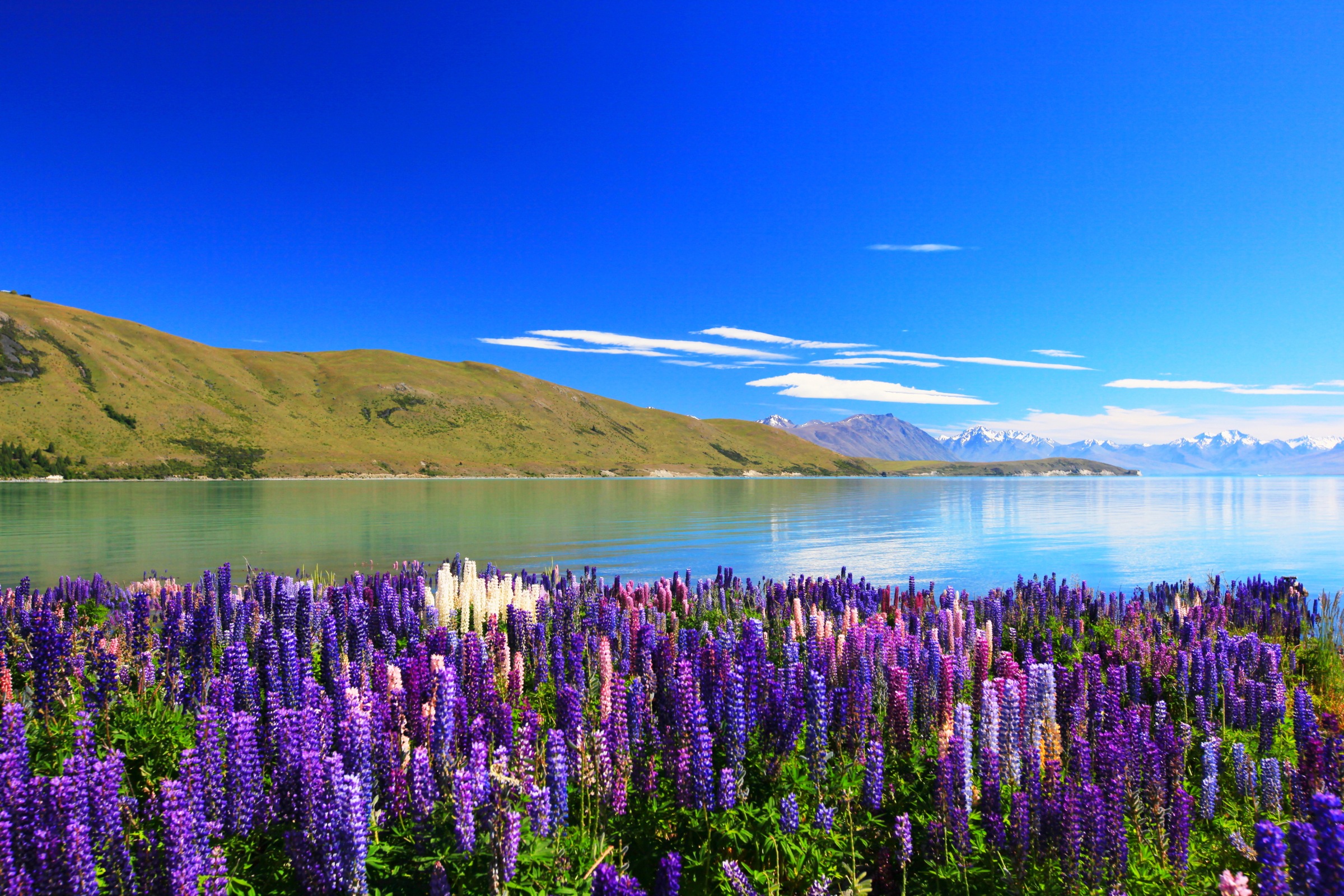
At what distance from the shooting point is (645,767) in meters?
5.49

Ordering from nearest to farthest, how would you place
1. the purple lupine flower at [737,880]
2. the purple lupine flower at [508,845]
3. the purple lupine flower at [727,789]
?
1. the purple lupine flower at [508,845]
2. the purple lupine flower at [737,880]
3. the purple lupine flower at [727,789]

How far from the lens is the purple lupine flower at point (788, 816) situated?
15.8ft

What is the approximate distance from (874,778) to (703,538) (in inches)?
1372

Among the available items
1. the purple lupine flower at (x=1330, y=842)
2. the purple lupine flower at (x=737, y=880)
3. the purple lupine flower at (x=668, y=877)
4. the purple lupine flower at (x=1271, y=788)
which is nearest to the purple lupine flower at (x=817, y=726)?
the purple lupine flower at (x=737, y=880)

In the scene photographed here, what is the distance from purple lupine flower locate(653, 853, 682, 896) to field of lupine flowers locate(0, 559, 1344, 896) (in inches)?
0.5

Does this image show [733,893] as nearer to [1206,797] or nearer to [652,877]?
[652,877]

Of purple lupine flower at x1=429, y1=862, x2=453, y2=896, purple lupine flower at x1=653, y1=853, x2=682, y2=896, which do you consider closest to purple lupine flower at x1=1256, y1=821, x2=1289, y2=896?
purple lupine flower at x1=653, y1=853, x2=682, y2=896

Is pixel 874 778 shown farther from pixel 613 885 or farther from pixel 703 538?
pixel 703 538

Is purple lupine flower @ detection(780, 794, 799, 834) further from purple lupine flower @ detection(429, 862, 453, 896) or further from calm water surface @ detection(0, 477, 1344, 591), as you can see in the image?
calm water surface @ detection(0, 477, 1344, 591)

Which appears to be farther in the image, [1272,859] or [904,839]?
[904,839]

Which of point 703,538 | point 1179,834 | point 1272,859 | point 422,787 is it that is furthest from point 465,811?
point 703,538

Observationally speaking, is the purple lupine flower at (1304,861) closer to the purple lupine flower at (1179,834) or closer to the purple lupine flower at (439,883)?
the purple lupine flower at (1179,834)

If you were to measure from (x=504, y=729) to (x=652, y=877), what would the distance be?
149 centimetres

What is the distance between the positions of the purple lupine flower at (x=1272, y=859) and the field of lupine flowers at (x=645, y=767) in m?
0.02
